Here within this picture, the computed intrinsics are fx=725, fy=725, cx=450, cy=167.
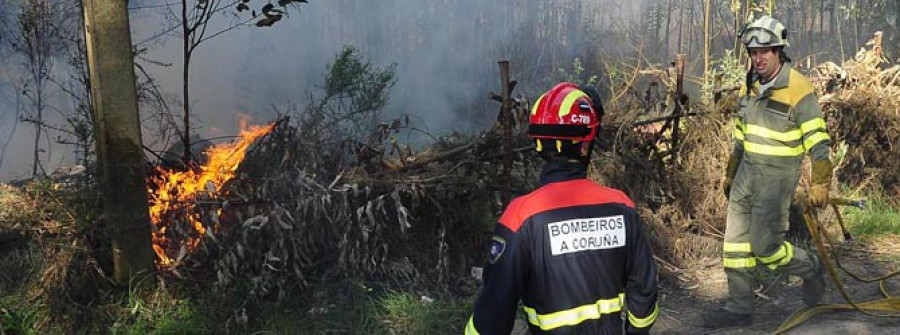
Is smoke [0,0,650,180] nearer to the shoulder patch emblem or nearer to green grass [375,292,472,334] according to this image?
green grass [375,292,472,334]

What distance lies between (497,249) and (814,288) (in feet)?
11.5

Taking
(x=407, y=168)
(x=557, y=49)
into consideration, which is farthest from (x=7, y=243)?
(x=557, y=49)

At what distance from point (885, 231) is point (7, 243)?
7300 mm

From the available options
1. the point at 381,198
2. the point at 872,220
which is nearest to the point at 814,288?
the point at 872,220

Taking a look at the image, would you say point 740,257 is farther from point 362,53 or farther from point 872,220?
point 362,53

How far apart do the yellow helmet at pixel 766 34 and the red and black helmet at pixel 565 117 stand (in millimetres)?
2555

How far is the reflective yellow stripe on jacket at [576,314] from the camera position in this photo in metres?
2.40

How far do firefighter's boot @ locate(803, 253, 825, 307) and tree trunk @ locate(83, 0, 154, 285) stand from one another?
4.30 metres

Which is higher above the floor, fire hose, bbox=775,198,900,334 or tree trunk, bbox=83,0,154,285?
tree trunk, bbox=83,0,154,285

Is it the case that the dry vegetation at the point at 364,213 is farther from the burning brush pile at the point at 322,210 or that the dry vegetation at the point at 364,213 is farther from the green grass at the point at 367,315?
the green grass at the point at 367,315

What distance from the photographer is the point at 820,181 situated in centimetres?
443

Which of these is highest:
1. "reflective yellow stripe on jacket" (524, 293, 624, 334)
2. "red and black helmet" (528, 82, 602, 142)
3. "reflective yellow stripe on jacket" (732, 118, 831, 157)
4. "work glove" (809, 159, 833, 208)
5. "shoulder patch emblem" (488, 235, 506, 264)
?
"red and black helmet" (528, 82, 602, 142)

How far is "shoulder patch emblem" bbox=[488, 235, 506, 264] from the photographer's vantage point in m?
2.35

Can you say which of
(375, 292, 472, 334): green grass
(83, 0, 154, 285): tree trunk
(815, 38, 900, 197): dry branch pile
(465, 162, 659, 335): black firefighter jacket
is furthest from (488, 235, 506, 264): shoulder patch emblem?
(815, 38, 900, 197): dry branch pile
